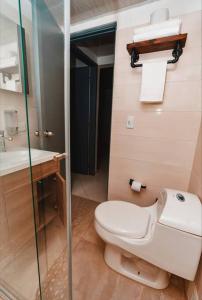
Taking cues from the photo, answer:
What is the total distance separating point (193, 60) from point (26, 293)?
1.98 meters

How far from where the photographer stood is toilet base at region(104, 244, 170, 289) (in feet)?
3.33

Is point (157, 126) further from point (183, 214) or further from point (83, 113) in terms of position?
point (83, 113)

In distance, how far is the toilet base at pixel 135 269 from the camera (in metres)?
1.01

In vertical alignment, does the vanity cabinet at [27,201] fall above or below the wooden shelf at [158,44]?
below

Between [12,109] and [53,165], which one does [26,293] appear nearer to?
[53,165]

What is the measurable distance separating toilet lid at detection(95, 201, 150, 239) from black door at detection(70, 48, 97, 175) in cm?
178

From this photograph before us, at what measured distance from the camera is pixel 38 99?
1180mm

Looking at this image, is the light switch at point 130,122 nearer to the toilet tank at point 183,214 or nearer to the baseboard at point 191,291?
the toilet tank at point 183,214

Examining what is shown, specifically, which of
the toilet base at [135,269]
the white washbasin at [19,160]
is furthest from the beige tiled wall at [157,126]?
the white washbasin at [19,160]

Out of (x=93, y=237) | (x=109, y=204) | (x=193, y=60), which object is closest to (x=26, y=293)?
(x=93, y=237)

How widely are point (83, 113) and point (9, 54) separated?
172 cm

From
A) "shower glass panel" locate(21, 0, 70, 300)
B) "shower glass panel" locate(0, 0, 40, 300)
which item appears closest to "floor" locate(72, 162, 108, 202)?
"shower glass panel" locate(21, 0, 70, 300)

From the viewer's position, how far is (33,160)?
2.74 ft

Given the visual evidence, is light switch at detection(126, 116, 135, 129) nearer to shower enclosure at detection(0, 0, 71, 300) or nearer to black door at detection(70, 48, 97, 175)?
shower enclosure at detection(0, 0, 71, 300)
